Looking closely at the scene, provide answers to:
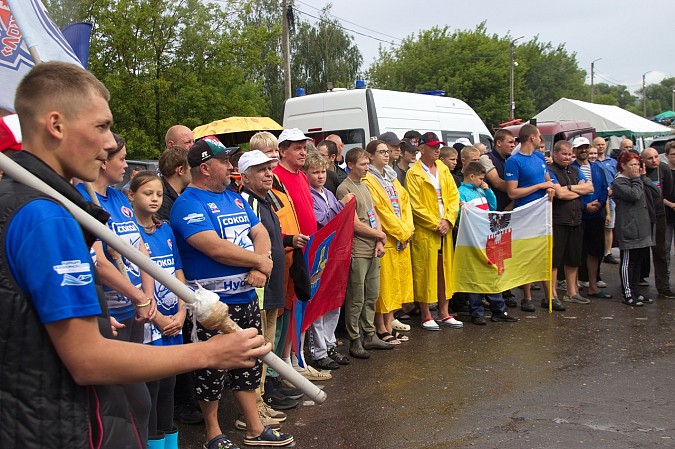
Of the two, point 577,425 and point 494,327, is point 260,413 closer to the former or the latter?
point 577,425

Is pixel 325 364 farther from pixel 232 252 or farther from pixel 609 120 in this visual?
pixel 609 120

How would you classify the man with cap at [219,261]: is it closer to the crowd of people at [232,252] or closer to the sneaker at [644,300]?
the crowd of people at [232,252]

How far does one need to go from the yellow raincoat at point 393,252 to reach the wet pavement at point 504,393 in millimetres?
506

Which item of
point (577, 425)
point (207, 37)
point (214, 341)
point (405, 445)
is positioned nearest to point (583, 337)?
point (577, 425)

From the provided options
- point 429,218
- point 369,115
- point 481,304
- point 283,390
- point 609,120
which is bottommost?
point 283,390

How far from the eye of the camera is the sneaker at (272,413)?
203 inches

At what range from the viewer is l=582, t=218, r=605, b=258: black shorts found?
389 inches

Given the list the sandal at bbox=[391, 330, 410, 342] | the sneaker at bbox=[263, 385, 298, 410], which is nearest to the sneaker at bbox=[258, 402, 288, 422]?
the sneaker at bbox=[263, 385, 298, 410]

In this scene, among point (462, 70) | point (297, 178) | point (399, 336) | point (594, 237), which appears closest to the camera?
point (297, 178)

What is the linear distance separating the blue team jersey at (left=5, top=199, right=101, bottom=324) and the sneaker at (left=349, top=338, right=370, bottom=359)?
5226 millimetres

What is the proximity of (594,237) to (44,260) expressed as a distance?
929 centimetres

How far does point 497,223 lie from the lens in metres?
8.66

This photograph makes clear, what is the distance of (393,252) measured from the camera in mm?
7543

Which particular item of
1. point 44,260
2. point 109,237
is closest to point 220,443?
point 109,237
